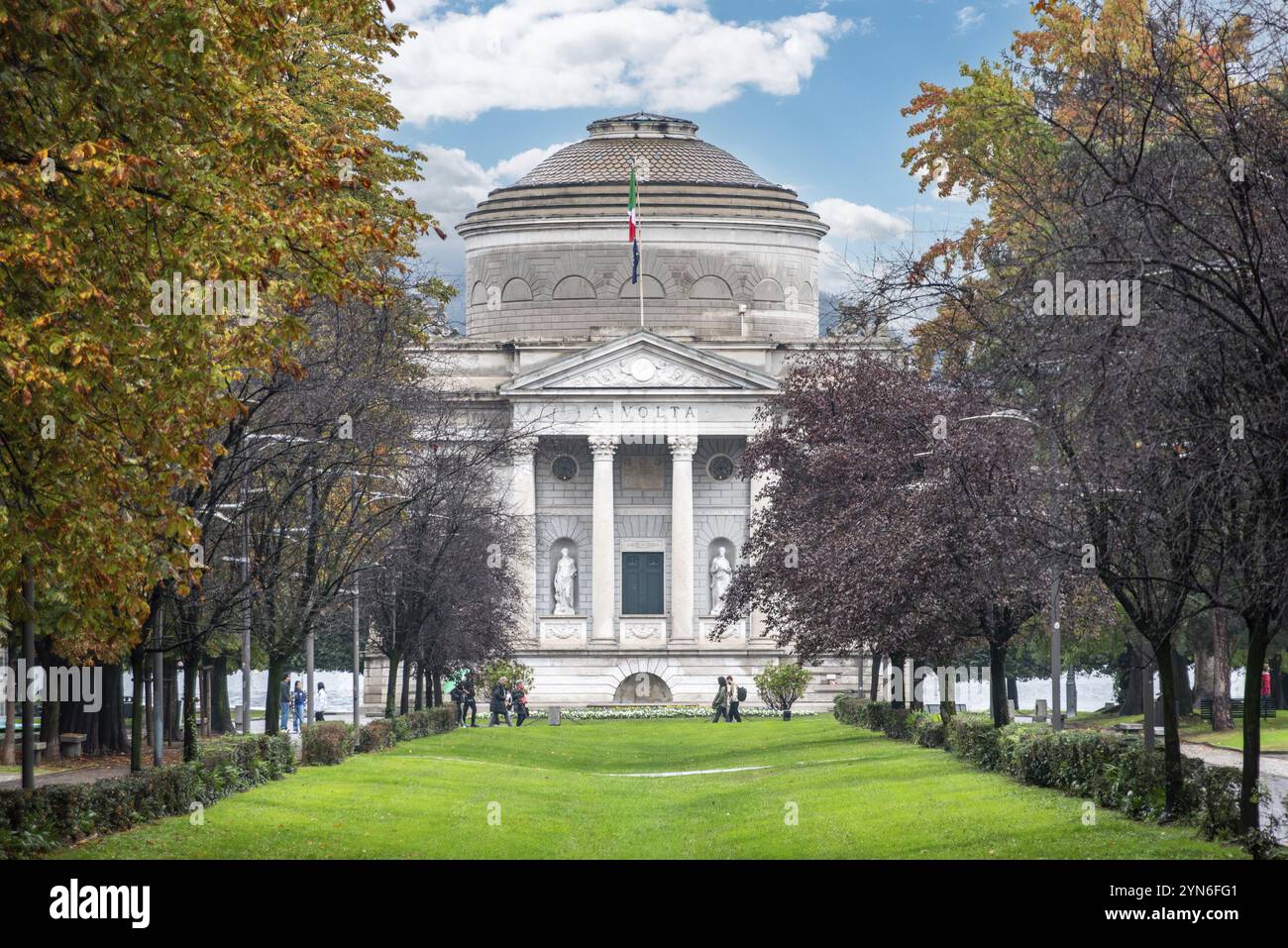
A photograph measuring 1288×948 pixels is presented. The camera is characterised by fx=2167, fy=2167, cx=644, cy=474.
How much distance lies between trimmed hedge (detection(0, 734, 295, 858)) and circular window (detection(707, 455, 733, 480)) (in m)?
62.5

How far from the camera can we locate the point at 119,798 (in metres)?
24.9

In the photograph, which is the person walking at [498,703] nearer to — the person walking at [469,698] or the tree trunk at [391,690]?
the person walking at [469,698]

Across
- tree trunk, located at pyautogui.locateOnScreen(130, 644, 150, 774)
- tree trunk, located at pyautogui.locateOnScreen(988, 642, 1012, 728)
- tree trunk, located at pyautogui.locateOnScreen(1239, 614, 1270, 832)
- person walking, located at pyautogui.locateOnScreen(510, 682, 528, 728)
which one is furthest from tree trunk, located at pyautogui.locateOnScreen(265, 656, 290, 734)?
person walking, located at pyautogui.locateOnScreen(510, 682, 528, 728)

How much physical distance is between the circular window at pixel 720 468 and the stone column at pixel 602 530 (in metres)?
4.86

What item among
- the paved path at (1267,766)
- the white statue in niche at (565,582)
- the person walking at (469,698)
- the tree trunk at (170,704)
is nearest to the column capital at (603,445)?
the white statue in niche at (565,582)

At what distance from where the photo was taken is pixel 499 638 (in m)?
69.9

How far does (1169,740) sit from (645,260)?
80.5 meters

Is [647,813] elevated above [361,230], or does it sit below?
below

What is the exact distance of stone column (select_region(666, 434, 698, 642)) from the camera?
301ft

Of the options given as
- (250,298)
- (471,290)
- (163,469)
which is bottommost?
(163,469)

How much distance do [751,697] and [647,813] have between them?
186ft

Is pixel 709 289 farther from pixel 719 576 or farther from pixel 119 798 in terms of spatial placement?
pixel 119 798

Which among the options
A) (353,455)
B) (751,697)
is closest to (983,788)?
(353,455)
